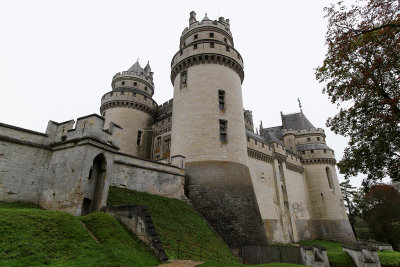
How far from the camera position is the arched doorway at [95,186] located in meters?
10.4

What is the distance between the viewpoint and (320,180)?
116 feet

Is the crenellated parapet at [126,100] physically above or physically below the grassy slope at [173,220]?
above

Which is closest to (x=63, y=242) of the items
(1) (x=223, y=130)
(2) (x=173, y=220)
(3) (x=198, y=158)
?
(2) (x=173, y=220)

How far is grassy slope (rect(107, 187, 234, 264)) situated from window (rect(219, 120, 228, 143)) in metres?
6.20

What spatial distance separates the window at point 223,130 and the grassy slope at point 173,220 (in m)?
6.20

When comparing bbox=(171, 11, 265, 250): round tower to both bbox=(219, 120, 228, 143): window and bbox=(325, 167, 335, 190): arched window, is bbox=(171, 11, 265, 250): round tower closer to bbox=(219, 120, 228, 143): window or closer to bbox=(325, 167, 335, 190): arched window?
bbox=(219, 120, 228, 143): window

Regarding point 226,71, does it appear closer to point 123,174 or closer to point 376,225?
point 123,174

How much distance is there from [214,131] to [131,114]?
13.3 meters

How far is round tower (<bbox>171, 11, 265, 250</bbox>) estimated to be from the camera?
15.8 metres

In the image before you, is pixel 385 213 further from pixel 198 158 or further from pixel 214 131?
pixel 198 158

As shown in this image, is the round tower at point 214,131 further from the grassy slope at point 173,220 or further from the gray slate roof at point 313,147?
the gray slate roof at point 313,147

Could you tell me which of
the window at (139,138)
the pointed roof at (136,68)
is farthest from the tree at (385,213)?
the pointed roof at (136,68)

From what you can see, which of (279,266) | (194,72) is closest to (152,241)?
(279,266)

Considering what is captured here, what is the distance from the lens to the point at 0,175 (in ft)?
32.1
